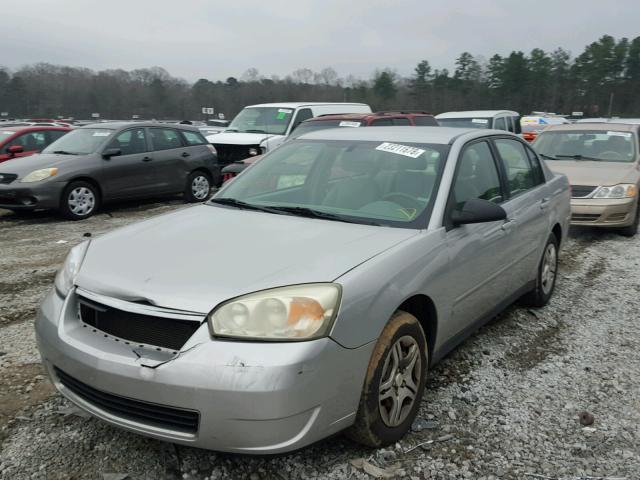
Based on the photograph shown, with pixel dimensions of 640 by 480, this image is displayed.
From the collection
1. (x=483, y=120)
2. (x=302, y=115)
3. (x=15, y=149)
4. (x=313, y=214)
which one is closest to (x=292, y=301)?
(x=313, y=214)

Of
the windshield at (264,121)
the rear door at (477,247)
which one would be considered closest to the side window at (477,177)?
the rear door at (477,247)

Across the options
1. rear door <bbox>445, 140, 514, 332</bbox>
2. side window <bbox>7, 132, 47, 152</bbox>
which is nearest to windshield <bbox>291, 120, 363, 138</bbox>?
side window <bbox>7, 132, 47, 152</bbox>

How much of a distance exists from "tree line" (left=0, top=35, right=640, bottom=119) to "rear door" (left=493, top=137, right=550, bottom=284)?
51.4m

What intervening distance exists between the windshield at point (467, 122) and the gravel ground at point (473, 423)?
374 inches

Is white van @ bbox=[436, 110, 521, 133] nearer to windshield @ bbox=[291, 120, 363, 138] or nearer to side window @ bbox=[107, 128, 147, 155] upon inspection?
windshield @ bbox=[291, 120, 363, 138]

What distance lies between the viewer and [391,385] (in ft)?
8.85

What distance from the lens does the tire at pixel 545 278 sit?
475 centimetres

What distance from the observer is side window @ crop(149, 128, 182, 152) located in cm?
1054

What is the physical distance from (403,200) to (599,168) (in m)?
6.30

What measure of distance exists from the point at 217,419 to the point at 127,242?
1.27 meters

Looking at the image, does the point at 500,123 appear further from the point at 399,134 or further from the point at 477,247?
the point at 477,247

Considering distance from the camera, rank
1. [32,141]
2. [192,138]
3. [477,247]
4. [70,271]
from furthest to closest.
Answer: [32,141] → [192,138] → [477,247] → [70,271]

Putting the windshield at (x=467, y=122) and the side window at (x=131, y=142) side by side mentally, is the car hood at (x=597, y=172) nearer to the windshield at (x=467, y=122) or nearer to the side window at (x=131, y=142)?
the windshield at (x=467, y=122)

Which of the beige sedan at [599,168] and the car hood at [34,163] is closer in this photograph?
the beige sedan at [599,168]
